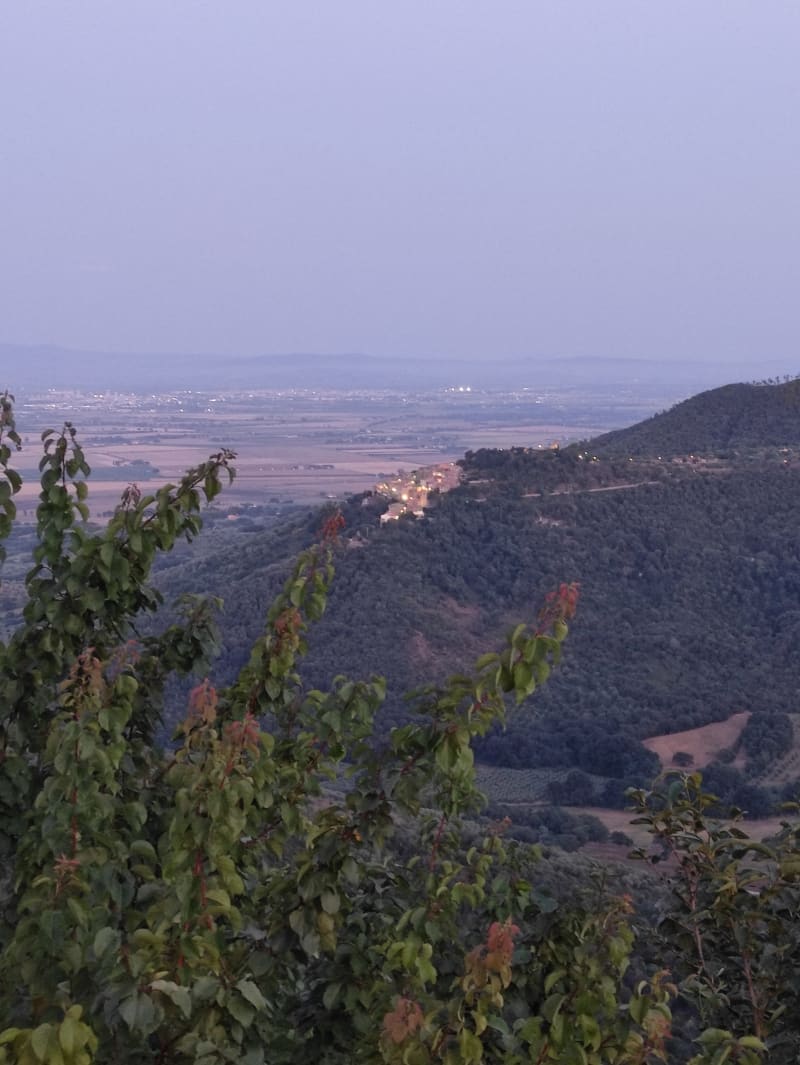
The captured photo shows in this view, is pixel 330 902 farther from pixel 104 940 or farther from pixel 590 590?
pixel 590 590

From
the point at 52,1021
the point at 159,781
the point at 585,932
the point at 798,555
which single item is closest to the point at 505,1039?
the point at 585,932

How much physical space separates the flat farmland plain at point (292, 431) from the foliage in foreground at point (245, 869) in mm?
31559

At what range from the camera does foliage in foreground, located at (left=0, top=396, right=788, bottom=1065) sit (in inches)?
122

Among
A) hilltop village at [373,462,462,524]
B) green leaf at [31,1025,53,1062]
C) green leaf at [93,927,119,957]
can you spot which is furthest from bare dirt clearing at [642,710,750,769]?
green leaf at [31,1025,53,1062]

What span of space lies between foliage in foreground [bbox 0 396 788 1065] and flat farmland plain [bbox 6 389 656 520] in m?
31.6

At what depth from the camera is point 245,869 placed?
417 cm

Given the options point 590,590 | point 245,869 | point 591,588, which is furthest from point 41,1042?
point 591,588

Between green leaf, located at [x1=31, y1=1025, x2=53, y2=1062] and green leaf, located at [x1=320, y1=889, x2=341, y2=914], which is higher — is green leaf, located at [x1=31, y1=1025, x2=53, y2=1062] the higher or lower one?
the higher one

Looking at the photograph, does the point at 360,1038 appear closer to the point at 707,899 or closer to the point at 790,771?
the point at 707,899

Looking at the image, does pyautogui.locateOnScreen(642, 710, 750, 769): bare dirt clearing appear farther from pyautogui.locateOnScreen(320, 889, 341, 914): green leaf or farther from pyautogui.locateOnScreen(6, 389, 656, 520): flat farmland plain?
pyautogui.locateOnScreen(320, 889, 341, 914): green leaf

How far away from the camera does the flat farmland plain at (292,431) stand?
5853cm

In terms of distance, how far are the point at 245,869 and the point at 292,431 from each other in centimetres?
9226

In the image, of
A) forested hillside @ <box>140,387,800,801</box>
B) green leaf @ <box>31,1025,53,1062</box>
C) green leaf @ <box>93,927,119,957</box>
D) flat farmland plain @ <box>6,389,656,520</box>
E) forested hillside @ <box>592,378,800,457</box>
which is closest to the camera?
green leaf @ <box>31,1025,53,1062</box>

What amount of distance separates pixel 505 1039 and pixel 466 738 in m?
0.84
